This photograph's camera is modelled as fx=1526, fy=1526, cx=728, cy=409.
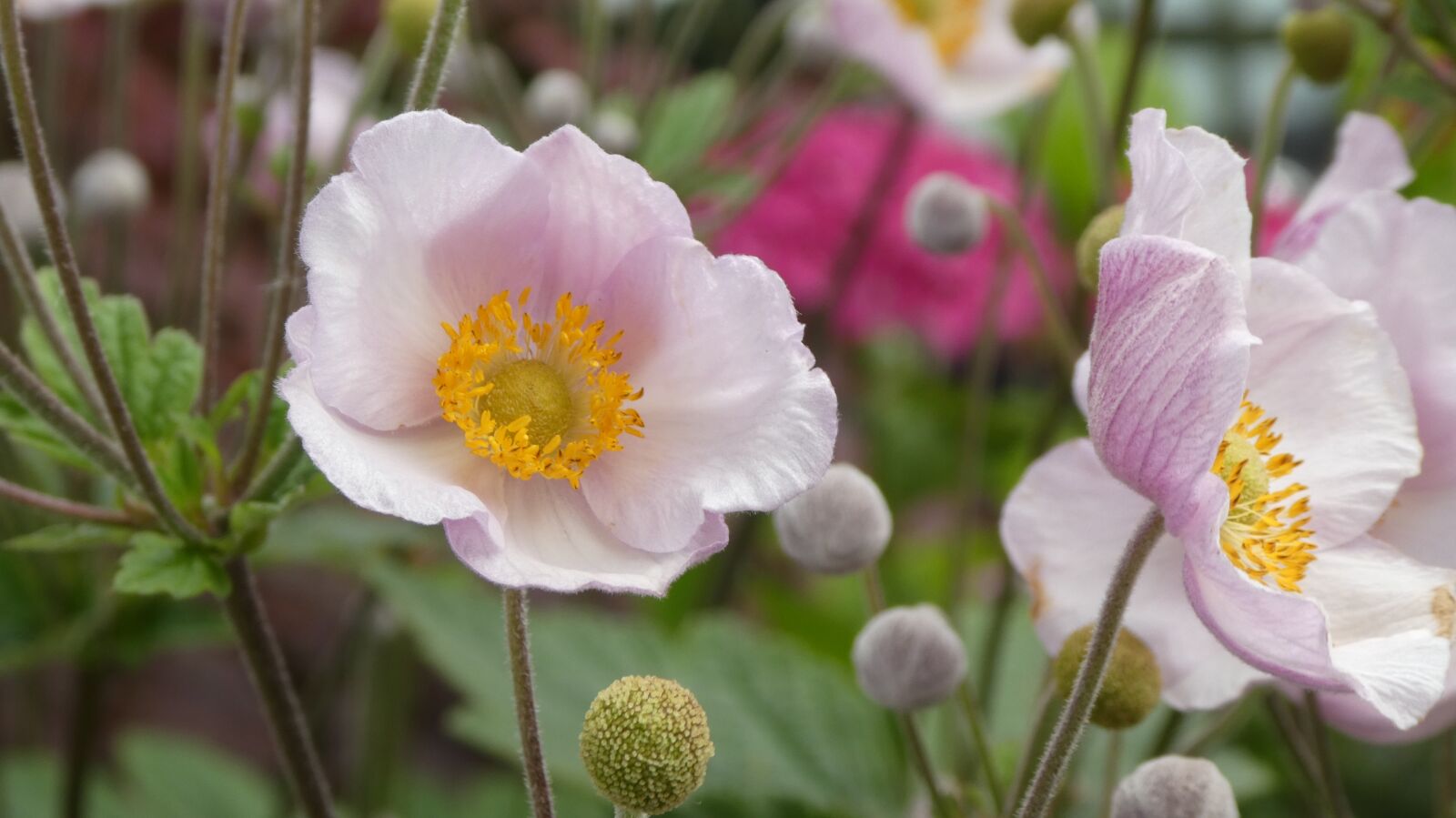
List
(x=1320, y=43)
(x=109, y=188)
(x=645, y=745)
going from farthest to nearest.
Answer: (x=109, y=188)
(x=1320, y=43)
(x=645, y=745)

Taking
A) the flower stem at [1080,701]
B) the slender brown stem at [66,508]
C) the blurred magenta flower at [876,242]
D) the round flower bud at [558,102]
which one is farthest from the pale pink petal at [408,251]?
the blurred magenta flower at [876,242]

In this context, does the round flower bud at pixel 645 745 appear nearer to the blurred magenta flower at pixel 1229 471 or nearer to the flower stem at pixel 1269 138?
the blurred magenta flower at pixel 1229 471

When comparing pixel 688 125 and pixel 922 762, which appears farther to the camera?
pixel 688 125

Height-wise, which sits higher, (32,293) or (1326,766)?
(32,293)

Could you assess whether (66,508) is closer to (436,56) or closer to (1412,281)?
(436,56)

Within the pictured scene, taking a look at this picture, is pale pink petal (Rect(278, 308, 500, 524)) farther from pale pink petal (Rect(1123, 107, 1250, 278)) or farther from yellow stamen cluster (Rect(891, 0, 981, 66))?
yellow stamen cluster (Rect(891, 0, 981, 66))

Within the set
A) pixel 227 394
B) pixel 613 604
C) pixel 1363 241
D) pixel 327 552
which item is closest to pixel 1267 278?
pixel 1363 241

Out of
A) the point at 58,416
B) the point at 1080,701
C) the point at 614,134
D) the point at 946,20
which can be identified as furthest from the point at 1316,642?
the point at 946,20
